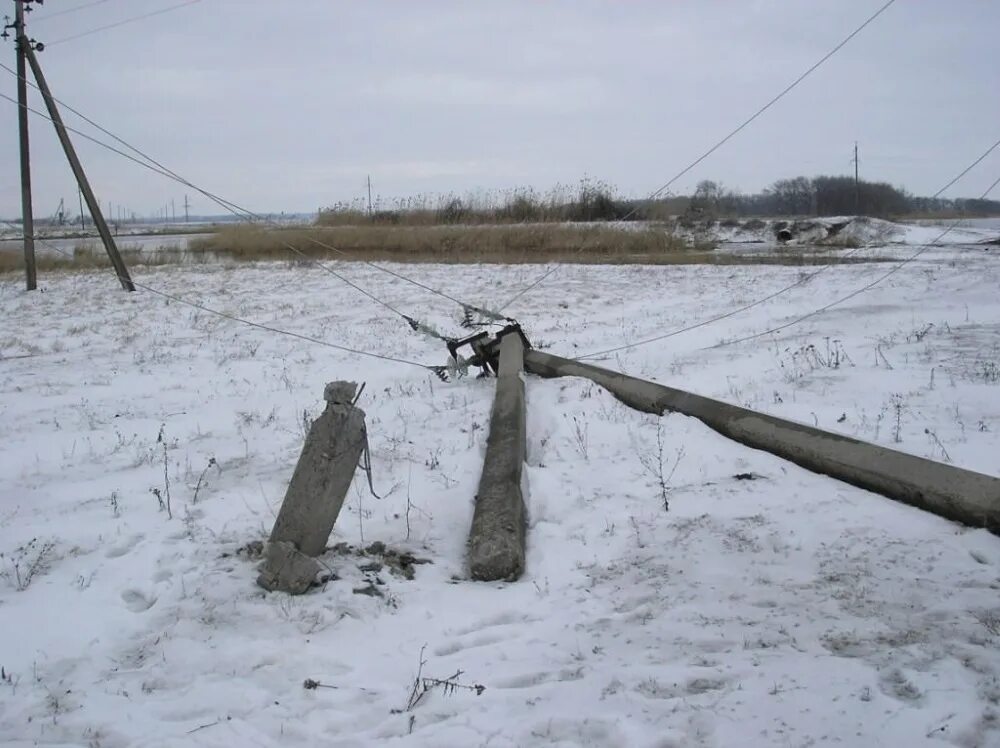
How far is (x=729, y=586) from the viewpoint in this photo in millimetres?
3502

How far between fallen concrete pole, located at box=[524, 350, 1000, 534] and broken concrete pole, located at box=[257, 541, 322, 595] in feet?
10.5

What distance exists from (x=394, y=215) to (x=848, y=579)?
2953 cm

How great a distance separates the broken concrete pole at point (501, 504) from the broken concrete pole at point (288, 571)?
2.72 ft

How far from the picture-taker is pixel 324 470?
3.65 metres

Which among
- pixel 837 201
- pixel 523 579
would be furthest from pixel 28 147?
pixel 837 201

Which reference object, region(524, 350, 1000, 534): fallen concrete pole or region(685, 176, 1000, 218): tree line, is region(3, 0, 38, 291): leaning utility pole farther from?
region(685, 176, 1000, 218): tree line

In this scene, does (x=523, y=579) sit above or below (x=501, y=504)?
below

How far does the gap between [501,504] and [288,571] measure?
1.25 m

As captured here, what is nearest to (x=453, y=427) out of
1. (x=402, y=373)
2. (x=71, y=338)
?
(x=402, y=373)

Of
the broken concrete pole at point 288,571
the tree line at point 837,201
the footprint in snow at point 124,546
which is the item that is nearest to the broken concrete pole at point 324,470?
the broken concrete pole at point 288,571

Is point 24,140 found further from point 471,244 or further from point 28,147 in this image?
point 471,244

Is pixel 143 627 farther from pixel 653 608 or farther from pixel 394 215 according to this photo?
pixel 394 215

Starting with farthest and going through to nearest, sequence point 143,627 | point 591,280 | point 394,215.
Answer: point 394,215
point 591,280
point 143,627

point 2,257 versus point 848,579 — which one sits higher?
point 2,257
